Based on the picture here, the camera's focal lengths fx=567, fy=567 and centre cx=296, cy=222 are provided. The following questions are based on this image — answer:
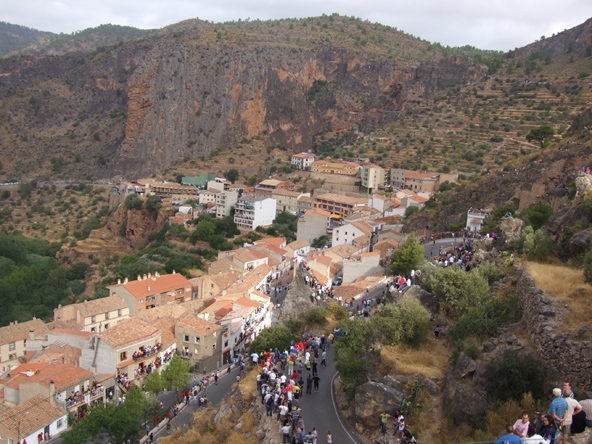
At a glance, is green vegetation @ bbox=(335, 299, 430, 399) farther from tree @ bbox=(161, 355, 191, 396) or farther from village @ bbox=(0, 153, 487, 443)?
tree @ bbox=(161, 355, 191, 396)

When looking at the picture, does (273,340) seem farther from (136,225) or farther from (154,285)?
(136,225)

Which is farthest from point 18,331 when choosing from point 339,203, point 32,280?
point 339,203

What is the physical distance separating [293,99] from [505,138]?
42834 mm

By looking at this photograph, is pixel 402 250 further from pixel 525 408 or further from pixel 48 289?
pixel 48 289

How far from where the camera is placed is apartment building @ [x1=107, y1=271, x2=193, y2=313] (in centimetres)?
3653

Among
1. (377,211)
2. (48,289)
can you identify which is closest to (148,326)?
(48,289)

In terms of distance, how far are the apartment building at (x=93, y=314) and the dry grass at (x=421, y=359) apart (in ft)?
72.9

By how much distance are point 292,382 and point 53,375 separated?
14204 mm

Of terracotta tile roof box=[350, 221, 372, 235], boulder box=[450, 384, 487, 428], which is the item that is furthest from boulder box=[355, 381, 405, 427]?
terracotta tile roof box=[350, 221, 372, 235]

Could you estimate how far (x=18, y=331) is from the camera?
32.1 m

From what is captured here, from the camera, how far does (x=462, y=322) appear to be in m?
15.7

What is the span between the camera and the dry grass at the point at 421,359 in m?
14.7

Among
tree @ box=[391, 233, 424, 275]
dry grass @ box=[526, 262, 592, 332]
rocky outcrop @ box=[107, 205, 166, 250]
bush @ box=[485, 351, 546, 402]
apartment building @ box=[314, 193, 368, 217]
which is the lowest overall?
rocky outcrop @ box=[107, 205, 166, 250]

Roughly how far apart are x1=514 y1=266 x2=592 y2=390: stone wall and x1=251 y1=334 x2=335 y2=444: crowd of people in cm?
501
